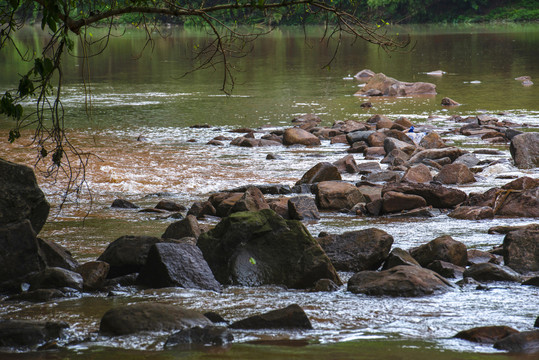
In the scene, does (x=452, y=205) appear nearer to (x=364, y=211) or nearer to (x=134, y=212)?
(x=364, y=211)

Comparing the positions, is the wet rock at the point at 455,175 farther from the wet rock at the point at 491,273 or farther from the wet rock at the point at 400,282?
the wet rock at the point at 400,282

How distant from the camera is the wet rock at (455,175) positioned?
11.3 meters

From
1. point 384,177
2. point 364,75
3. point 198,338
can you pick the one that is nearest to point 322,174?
point 384,177

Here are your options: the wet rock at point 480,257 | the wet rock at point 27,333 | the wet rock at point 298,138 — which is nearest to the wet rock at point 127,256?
the wet rock at point 27,333

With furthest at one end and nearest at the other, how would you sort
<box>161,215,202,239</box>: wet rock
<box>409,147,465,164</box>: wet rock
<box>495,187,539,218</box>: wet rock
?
<box>409,147,465,164</box>: wet rock, <box>495,187,539,218</box>: wet rock, <box>161,215,202,239</box>: wet rock

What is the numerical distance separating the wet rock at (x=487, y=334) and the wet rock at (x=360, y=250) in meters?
2.00

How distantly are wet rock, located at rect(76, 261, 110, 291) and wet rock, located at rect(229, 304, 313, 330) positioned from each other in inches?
67.2

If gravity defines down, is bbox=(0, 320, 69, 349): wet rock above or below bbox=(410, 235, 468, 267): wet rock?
above

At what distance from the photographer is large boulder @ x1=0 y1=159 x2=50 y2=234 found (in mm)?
6695

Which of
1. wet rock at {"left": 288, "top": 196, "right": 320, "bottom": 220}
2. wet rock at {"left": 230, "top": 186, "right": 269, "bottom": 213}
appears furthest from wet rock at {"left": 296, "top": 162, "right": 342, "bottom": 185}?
wet rock at {"left": 230, "top": 186, "right": 269, "bottom": 213}

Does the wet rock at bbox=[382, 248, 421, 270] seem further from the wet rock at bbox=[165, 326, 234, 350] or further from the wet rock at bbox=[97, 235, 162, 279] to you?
the wet rock at bbox=[165, 326, 234, 350]

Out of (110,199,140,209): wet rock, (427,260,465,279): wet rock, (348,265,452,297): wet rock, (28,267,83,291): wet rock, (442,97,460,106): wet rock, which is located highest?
A: (28,267,83,291): wet rock

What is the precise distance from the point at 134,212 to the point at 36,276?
3585mm

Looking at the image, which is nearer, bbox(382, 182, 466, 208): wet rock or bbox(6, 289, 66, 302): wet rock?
bbox(6, 289, 66, 302): wet rock
